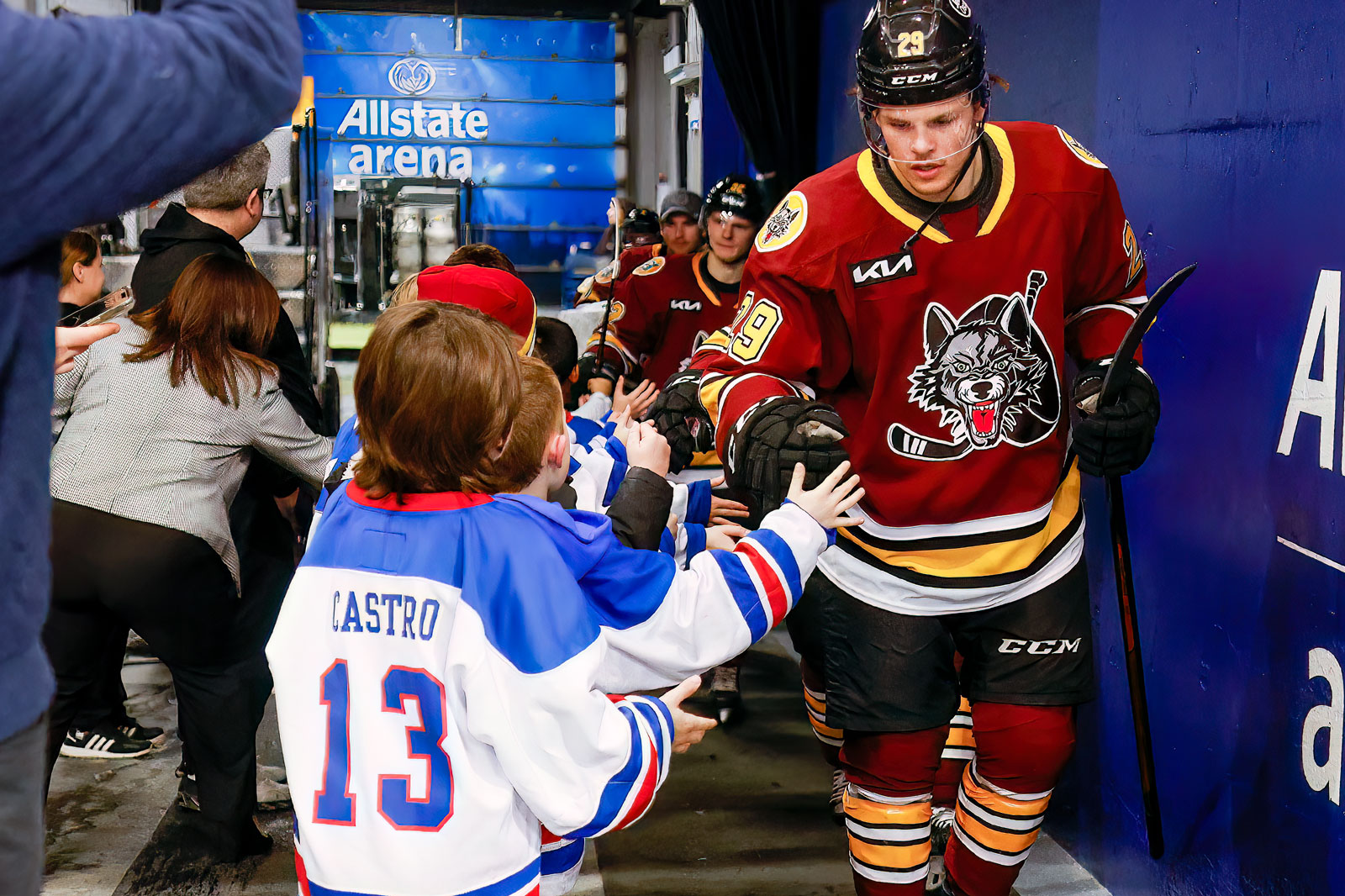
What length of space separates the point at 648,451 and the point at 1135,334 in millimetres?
914

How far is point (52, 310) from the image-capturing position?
3.26ft

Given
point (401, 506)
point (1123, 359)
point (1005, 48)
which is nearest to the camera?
point (401, 506)

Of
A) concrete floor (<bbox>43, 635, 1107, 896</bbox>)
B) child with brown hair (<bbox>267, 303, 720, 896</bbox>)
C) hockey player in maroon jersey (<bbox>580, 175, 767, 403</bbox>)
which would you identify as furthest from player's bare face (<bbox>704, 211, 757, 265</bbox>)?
child with brown hair (<bbox>267, 303, 720, 896</bbox>)

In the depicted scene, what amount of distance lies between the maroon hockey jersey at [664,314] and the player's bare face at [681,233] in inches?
20.0

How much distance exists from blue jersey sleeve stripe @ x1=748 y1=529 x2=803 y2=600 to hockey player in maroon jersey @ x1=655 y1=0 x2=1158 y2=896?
0.85 ft

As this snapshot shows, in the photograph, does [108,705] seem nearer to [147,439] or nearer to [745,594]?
[147,439]

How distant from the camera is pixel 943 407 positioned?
2408 millimetres

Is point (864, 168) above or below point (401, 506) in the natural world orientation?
above

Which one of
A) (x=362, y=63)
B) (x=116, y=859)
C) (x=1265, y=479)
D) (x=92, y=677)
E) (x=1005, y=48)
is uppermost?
(x=362, y=63)

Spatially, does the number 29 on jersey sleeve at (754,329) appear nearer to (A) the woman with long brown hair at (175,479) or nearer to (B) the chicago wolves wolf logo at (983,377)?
(B) the chicago wolves wolf logo at (983,377)

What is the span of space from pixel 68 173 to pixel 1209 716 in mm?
2509

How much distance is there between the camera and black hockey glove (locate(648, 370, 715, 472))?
2877mm

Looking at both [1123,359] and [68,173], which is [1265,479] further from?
[68,173]

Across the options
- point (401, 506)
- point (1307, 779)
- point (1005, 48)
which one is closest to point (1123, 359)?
point (1307, 779)
